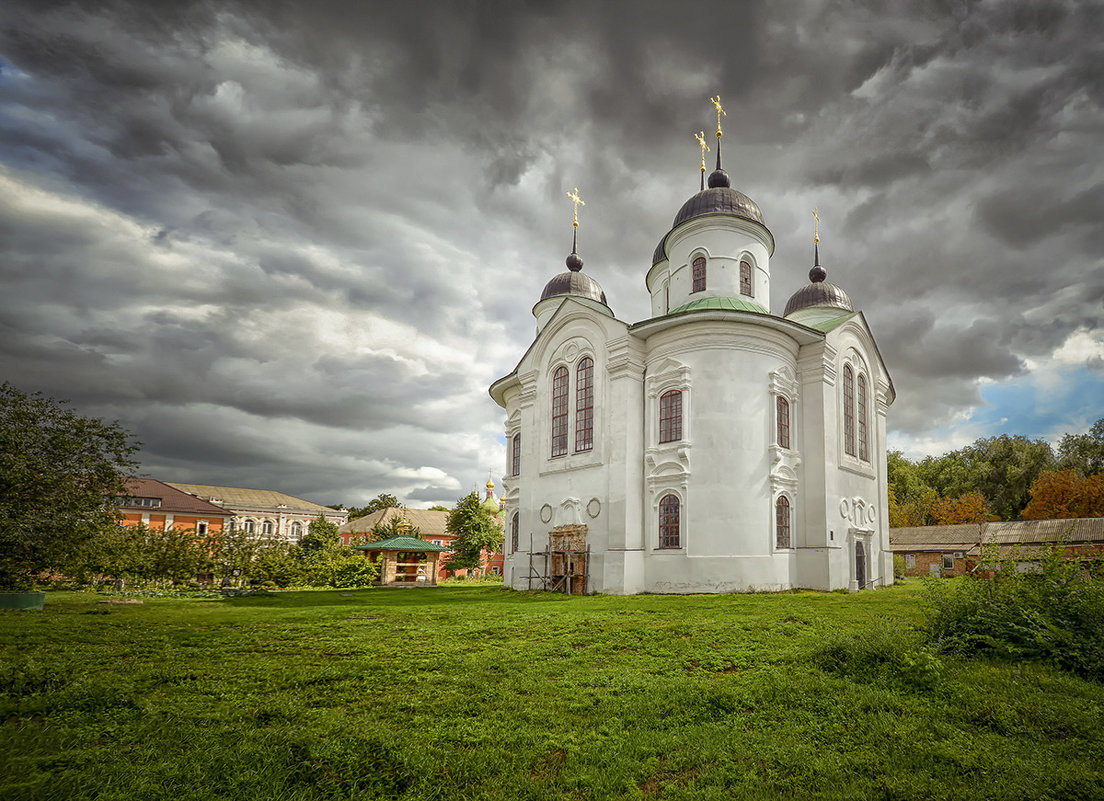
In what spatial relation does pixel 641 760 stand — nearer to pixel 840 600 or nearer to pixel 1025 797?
pixel 1025 797

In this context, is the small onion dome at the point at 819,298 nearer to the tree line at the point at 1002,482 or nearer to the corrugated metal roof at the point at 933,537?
the corrugated metal roof at the point at 933,537

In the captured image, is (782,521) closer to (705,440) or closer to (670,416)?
(705,440)

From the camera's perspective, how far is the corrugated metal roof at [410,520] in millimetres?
62062

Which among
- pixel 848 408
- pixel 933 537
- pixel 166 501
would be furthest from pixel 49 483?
pixel 933 537

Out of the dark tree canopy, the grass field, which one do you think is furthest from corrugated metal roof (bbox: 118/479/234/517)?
the grass field

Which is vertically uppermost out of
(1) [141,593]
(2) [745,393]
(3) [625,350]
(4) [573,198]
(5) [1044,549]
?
(4) [573,198]

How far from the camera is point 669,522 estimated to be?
20.6m

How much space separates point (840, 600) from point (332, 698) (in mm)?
14170

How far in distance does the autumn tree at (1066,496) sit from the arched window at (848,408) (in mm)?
28148

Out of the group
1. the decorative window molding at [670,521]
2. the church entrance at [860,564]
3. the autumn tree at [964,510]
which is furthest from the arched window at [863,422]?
the autumn tree at [964,510]

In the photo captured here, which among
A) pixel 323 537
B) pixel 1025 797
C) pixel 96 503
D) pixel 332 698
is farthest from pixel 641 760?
pixel 323 537

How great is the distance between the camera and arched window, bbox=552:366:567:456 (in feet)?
79.8

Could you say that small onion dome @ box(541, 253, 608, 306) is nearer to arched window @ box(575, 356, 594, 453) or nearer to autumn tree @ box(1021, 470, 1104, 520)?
arched window @ box(575, 356, 594, 453)

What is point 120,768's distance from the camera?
450 centimetres
